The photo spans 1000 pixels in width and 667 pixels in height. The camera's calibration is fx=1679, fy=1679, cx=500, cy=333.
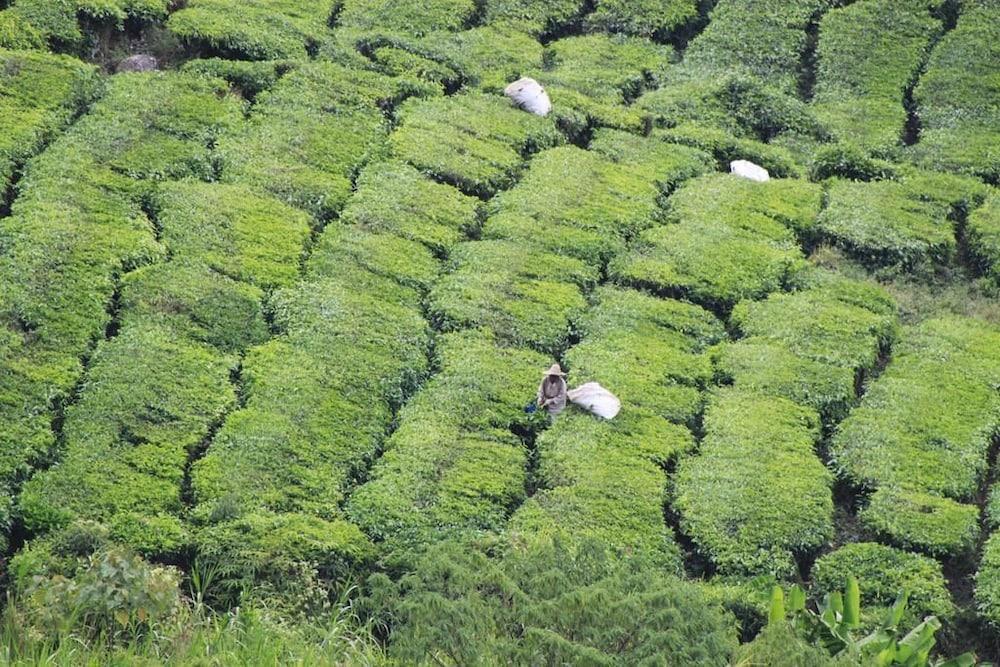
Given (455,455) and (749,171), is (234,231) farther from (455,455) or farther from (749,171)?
(749,171)

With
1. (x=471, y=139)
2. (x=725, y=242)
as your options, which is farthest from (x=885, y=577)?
(x=471, y=139)

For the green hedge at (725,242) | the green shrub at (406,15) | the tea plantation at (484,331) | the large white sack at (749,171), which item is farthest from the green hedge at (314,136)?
the large white sack at (749,171)

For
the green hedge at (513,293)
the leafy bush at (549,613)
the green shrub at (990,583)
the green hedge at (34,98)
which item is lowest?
the green hedge at (513,293)

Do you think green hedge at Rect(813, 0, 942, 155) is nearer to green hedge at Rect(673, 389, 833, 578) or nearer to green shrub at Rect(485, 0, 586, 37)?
green shrub at Rect(485, 0, 586, 37)

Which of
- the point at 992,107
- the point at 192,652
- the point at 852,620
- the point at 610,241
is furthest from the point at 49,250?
the point at 992,107

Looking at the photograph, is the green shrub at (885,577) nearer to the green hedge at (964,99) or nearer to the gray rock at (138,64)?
the green hedge at (964,99)

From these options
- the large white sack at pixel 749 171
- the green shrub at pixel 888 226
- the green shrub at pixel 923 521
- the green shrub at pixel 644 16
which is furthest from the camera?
the green shrub at pixel 644 16

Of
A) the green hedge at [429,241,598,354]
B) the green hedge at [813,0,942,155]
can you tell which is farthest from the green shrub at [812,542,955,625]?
the green hedge at [813,0,942,155]
